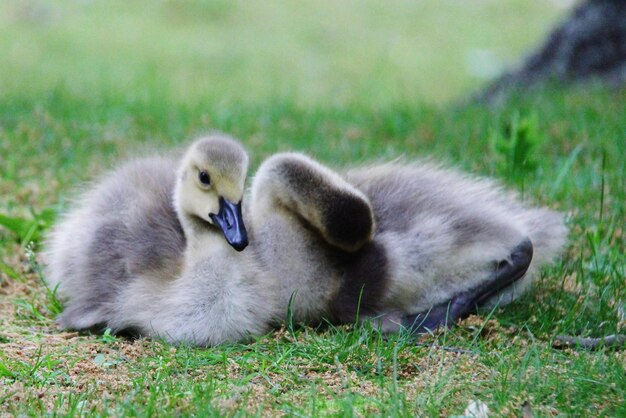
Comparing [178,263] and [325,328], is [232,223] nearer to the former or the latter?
[178,263]

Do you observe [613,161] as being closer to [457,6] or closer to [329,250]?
[329,250]

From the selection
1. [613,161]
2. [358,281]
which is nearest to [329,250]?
[358,281]

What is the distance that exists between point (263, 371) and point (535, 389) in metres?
0.87

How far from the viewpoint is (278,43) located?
15.4 m

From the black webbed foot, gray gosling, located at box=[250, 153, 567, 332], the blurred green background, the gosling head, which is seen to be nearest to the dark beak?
the gosling head

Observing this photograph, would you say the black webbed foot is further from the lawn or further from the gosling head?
the gosling head

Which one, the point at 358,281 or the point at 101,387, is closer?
the point at 101,387

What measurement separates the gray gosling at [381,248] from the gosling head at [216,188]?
0.21 m

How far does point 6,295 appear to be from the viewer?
421cm

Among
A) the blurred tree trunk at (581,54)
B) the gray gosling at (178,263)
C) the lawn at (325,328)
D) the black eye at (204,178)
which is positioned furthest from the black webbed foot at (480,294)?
the blurred tree trunk at (581,54)

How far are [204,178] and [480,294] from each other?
119 cm

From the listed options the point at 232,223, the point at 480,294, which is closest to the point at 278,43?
the point at 480,294

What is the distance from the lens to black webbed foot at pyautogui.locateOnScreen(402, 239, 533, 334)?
3.75m

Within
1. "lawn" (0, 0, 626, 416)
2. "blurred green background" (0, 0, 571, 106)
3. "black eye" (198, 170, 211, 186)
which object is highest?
"black eye" (198, 170, 211, 186)
